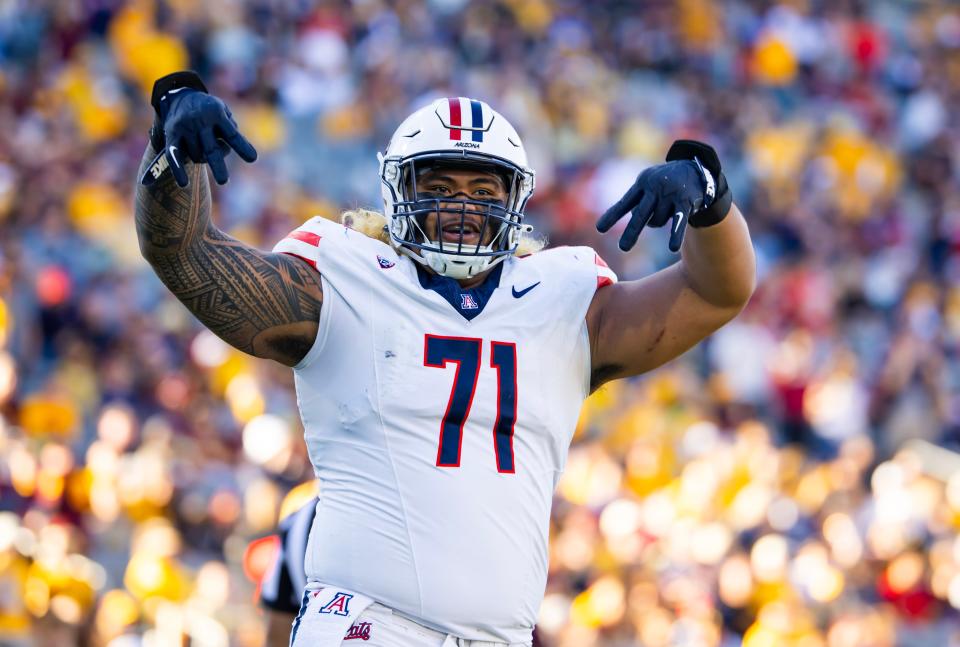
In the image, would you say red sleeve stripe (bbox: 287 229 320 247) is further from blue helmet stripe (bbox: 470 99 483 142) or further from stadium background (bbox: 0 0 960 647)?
stadium background (bbox: 0 0 960 647)

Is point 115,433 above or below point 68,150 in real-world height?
below

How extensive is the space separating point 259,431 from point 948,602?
15.3 feet

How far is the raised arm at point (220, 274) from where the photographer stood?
3.32 m

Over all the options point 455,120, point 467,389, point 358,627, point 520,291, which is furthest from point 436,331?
point 358,627

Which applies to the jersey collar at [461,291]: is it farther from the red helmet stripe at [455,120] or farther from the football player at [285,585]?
the football player at [285,585]

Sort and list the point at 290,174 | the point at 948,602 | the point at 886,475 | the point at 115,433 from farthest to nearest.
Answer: the point at 290,174 → the point at 886,475 → the point at 948,602 → the point at 115,433

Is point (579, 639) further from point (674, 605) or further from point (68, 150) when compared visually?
point (68, 150)

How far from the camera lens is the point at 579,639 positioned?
9.15 m

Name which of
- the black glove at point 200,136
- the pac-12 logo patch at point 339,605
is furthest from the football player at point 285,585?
the black glove at point 200,136

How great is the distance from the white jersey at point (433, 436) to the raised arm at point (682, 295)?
11 centimetres

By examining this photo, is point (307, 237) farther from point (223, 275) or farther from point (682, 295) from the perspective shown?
point (682, 295)

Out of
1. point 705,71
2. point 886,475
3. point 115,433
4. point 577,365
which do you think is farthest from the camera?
point 705,71

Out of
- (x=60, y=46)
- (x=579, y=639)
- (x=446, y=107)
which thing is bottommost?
(x=579, y=639)

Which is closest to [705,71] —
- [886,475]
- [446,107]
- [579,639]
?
[886,475]
